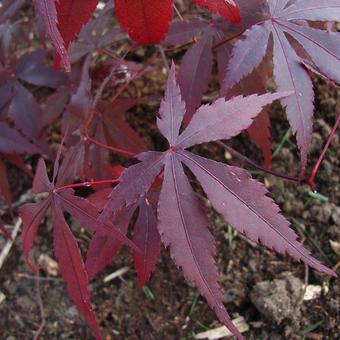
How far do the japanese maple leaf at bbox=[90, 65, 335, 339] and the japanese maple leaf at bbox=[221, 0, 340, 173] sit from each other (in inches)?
2.7

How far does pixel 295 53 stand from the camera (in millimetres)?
881

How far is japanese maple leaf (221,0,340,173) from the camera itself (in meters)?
0.83

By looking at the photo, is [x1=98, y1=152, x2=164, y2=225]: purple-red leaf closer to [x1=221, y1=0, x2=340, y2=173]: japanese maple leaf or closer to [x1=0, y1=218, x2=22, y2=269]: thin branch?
[x1=221, y1=0, x2=340, y2=173]: japanese maple leaf

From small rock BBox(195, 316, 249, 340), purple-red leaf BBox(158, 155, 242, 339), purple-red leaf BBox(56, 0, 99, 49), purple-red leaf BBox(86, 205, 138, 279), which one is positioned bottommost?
small rock BBox(195, 316, 249, 340)

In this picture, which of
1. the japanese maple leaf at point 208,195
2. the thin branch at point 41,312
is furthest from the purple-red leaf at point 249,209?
the thin branch at point 41,312

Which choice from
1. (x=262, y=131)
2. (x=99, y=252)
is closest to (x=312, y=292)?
(x=262, y=131)

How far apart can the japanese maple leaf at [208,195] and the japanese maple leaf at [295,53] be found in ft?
0.23

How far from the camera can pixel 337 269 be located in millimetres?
1278

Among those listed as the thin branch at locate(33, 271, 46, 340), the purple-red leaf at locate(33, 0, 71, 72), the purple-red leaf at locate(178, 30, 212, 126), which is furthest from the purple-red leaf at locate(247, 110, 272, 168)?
the thin branch at locate(33, 271, 46, 340)

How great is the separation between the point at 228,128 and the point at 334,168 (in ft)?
2.47

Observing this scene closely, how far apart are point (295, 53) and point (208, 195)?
1.02 ft

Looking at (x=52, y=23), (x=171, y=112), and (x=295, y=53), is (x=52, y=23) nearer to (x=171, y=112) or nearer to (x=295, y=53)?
(x=171, y=112)

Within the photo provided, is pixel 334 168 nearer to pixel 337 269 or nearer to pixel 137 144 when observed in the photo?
pixel 337 269

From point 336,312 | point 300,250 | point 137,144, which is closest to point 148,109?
point 137,144
